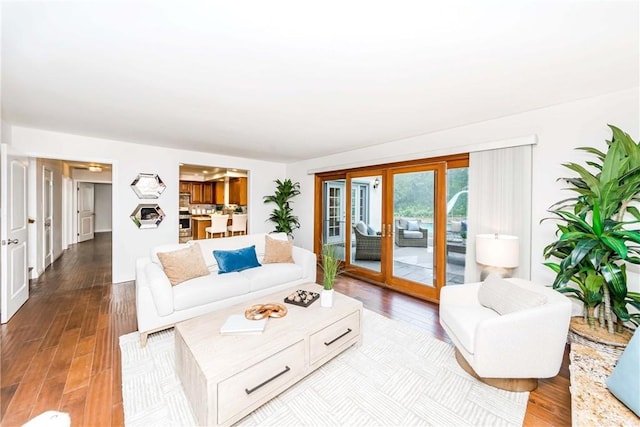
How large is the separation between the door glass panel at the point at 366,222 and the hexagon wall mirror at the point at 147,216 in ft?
11.7

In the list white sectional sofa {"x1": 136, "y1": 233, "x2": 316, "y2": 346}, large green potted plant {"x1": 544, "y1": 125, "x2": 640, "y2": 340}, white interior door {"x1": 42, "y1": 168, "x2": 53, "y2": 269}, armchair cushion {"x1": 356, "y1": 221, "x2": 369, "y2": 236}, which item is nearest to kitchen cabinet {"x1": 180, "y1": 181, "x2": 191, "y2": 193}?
white interior door {"x1": 42, "y1": 168, "x2": 53, "y2": 269}

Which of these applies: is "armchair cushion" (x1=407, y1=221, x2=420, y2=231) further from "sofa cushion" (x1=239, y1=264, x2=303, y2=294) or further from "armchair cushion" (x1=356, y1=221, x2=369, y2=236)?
"sofa cushion" (x1=239, y1=264, x2=303, y2=294)

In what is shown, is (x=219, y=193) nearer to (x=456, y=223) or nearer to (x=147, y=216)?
(x=147, y=216)

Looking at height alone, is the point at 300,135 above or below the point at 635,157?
above

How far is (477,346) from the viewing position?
175 centimetres

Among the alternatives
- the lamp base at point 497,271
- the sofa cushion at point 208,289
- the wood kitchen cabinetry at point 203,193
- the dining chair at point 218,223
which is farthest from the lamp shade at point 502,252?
the wood kitchen cabinetry at point 203,193

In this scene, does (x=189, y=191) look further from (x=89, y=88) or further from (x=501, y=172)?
(x=501, y=172)

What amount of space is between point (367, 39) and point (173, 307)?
289cm

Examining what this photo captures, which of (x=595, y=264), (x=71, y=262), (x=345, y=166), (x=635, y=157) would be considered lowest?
(x=71, y=262)

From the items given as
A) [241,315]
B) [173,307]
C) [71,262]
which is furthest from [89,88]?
[71,262]

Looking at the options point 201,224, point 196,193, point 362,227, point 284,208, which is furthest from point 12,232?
point 196,193

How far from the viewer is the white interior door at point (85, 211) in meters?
8.08

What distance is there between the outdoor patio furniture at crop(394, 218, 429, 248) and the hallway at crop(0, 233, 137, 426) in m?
3.70

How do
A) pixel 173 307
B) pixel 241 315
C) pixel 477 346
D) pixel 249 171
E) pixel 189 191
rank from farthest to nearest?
pixel 189 191 → pixel 249 171 → pixel 173 307 → pixel 241 315 → pixel 477 346
